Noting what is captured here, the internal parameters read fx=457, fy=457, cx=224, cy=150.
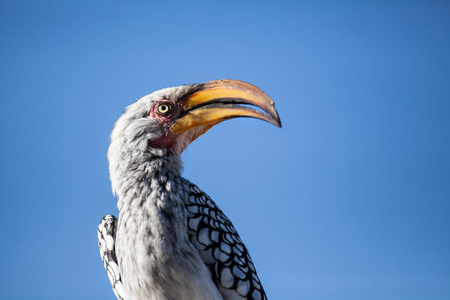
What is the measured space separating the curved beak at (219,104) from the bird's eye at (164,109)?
0.10m

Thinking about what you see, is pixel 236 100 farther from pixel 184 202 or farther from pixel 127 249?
pixel 127 249

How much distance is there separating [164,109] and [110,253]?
1389 millimetres

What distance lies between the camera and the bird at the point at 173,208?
335cm

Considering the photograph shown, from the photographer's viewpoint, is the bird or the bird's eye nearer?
the bird

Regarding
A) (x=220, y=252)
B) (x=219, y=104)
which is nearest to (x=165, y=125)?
(x=219, y=104)

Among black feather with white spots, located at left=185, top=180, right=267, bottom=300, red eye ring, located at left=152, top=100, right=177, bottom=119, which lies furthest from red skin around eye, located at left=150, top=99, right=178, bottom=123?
black feather with white spots, located at left=185, top=180, right=267, bottom=300

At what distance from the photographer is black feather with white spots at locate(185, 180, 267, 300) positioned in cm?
361

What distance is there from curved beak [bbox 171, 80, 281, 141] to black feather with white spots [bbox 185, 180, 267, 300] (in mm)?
546

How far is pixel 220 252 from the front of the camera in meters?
3.68

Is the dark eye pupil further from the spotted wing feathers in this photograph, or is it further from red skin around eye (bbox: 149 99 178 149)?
the spotted wing feathers

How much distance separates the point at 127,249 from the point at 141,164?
65cm

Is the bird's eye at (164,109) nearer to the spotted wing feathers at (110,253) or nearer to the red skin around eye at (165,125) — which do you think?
the red skin around eye at (165,125)

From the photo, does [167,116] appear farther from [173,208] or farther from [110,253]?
[110,253]

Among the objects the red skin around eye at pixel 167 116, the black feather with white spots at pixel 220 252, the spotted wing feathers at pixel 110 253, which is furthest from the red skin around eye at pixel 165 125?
the spotted wing feathers at pixel 110 253
